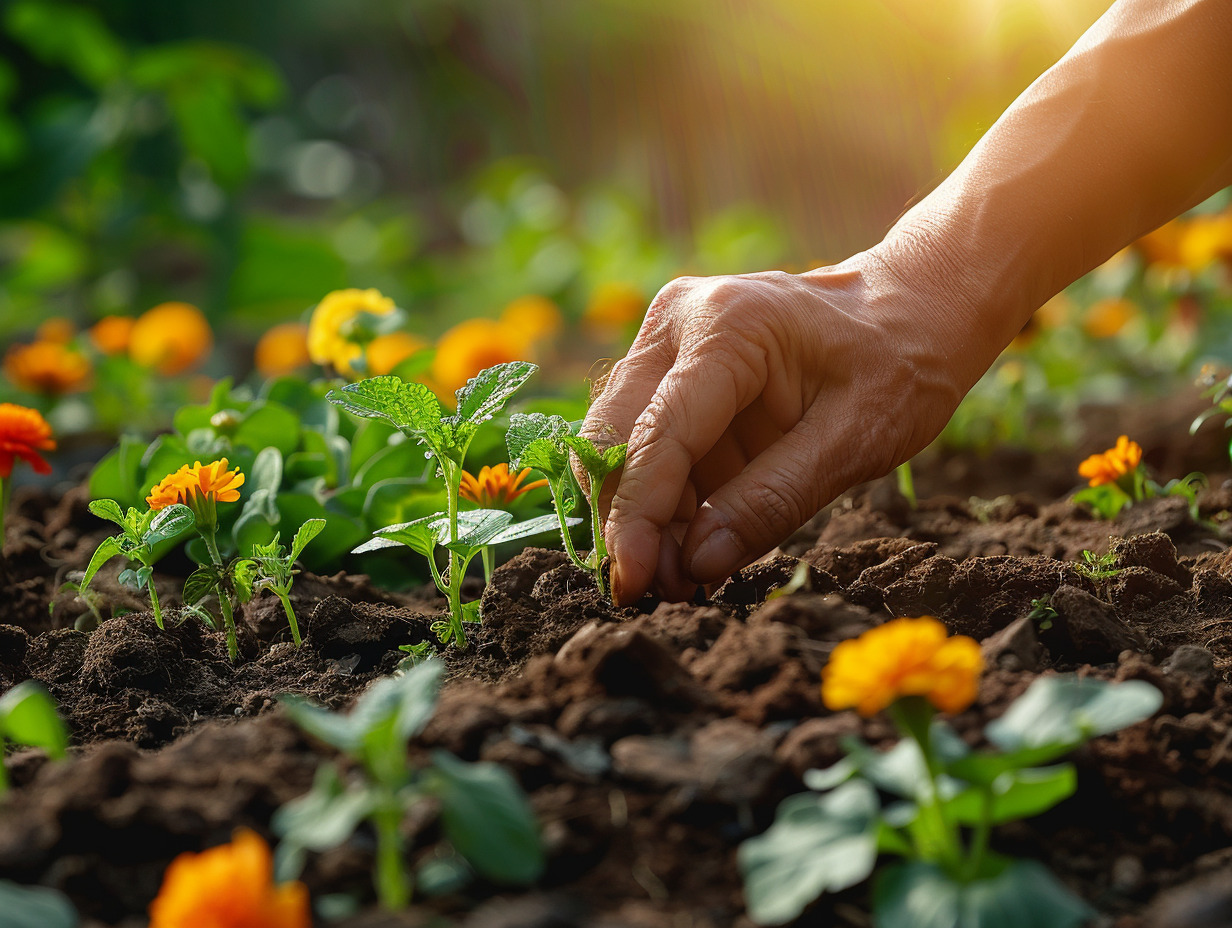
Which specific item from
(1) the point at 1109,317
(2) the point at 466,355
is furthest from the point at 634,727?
(1) the point at 1109,317

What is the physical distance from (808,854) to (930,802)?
0.34 ft

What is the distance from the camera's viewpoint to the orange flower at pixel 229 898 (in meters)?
0.69

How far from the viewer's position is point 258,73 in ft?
14.3

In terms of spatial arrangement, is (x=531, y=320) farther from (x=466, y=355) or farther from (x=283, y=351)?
(x=466, y=355)

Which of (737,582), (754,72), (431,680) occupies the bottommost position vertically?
(737,582)

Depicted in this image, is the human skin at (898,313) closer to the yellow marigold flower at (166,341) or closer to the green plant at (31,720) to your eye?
the green plant at (31,720)

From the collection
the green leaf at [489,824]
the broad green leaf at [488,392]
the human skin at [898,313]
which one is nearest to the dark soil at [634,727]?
the green leaf at [489,824]

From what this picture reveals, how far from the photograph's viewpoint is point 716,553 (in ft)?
4.48

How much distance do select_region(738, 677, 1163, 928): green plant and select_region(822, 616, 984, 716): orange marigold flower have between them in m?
0.02

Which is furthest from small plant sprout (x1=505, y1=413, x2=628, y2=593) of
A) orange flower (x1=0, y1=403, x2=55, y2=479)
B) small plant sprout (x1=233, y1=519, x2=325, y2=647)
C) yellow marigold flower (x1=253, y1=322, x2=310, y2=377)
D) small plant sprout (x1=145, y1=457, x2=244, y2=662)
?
yellow marigold flower (x1=253, y1=322, x2=310, y2=377)

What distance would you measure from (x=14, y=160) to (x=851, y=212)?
12.7ft

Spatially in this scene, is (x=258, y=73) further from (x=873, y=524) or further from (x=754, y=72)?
(x=873, y=524)

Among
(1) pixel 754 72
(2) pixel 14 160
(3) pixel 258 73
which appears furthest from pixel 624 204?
(2) pixel 14 160

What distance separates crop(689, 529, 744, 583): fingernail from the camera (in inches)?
53.7
